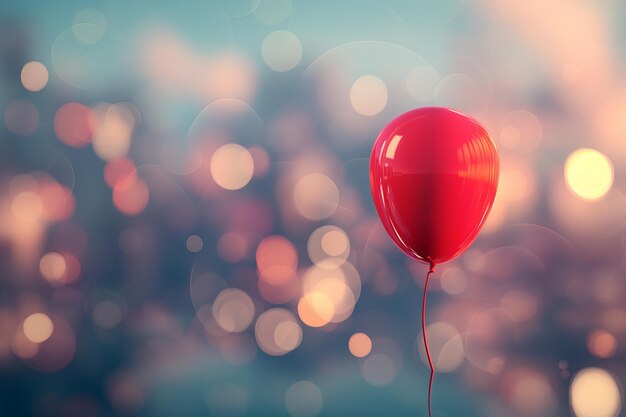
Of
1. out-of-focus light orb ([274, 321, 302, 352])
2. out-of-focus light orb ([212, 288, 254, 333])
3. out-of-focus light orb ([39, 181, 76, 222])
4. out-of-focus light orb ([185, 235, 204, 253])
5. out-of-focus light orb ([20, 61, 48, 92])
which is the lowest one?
out-of-focus light orb ([274, 321, 302, 352])

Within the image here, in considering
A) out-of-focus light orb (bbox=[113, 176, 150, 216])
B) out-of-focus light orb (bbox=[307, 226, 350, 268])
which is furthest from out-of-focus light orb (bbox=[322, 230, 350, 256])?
out-of-focus light orb (bbox=[113, 176, 150, 216])

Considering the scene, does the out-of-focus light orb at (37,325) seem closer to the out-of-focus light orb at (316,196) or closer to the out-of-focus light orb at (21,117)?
the out-of-focus light orb at (21,117)

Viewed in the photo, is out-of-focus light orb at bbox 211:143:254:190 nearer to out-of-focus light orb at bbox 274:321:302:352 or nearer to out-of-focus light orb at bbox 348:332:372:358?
out-of-focus light orb at bbox 274:321:302:352

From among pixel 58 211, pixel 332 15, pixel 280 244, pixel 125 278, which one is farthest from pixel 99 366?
pixel 332 15

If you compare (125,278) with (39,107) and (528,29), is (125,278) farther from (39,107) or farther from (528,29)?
(528,29)

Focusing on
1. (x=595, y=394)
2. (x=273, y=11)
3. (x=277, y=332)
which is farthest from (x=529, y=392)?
(x=273, y=11)

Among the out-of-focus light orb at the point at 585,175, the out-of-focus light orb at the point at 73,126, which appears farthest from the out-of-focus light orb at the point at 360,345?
the out-of-focus light orb at the point at 73,126

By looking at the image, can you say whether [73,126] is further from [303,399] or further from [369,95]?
[303,399]
